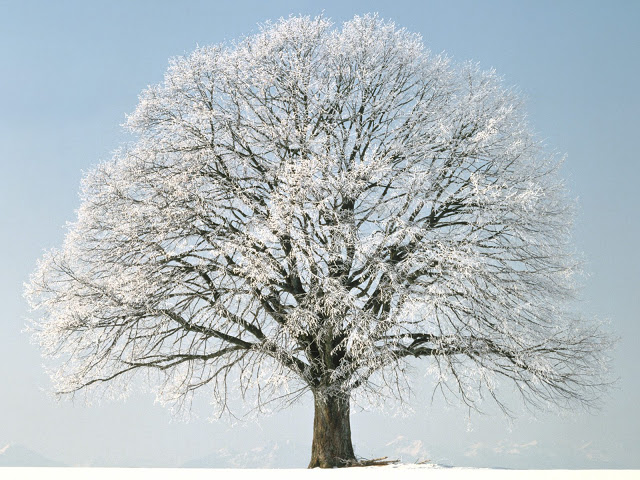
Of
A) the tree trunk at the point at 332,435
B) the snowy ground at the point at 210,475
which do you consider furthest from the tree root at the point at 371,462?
the snowy ground at the point at 210,475

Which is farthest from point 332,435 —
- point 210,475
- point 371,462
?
point 210,475

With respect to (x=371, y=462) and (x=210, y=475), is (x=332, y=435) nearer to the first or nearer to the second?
(x=371, y=462)

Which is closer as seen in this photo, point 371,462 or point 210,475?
point 210,475

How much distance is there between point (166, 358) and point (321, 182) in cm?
426

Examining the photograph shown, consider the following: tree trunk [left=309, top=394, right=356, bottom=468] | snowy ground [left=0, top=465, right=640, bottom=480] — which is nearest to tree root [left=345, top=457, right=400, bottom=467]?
tree trunk [left=309, top=394, right=356, bottom=468]

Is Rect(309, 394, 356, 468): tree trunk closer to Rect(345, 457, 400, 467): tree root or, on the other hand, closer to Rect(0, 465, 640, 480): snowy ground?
Rect(345, 457, 400, 467): tree root

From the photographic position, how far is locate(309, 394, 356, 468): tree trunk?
446 inches

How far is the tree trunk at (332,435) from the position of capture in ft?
37.2

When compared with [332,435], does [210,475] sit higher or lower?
lower

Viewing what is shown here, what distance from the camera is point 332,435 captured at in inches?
449

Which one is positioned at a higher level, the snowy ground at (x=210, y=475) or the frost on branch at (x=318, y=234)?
the frost on branch at (x=318, y=234)

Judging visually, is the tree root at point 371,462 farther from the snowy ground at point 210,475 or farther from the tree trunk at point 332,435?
the snowy ground at point 210,475

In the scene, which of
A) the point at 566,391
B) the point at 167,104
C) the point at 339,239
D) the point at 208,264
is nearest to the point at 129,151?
the point at 167,104

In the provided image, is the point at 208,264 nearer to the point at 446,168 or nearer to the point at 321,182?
the point at 321,182
